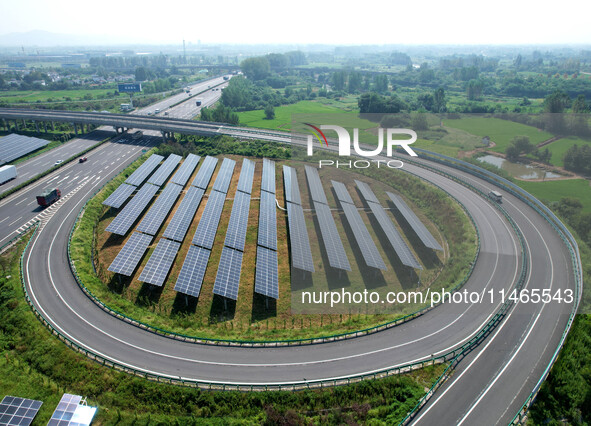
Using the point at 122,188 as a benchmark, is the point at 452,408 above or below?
below

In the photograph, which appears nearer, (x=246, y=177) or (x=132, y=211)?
(x=132, y=211)

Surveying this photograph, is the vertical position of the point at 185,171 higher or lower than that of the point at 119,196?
higher

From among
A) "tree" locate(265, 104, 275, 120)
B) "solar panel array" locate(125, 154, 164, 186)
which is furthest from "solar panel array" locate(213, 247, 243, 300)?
"tree" locate(265, 104, 275, 120)

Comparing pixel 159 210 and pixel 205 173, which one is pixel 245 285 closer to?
pixel 159 210

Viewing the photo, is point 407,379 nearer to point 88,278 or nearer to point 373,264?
point 373,264

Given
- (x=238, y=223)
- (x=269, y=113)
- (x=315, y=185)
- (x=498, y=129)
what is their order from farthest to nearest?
(x=269, y=113)
(x=498, y=129)
(x=315, y=185)
(x=238, y=223)

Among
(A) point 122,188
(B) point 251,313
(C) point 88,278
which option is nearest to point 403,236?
(B) point 251,313

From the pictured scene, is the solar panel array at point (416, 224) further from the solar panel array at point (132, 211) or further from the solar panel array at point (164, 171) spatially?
the solar panel array at point (164, 171)

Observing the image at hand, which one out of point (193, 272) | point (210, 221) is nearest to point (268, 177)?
point (210, 221)
